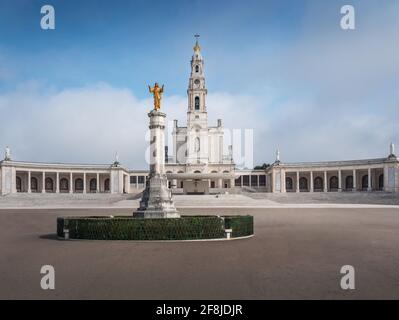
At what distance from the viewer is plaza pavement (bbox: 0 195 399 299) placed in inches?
420

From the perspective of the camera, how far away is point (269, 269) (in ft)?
44.2

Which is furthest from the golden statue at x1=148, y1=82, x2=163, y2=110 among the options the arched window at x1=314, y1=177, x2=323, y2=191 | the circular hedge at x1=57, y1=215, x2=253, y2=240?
the arched window at x1=314, y1=177, x2=323, y2=191

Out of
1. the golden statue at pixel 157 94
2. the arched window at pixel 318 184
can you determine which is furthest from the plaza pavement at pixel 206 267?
the arched window at pixel 318 184

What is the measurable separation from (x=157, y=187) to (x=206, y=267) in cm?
1418

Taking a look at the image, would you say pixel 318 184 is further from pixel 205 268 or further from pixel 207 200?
pixel 205 268

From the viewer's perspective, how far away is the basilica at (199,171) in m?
90.3

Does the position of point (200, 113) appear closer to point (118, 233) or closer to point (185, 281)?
point (118, 233)

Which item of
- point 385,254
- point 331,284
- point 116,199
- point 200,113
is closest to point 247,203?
point 116,199

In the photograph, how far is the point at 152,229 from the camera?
68.6 ft

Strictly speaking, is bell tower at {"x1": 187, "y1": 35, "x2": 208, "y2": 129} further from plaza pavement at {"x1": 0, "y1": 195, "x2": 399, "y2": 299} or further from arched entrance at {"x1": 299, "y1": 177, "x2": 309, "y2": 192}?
plaza pavement at {"x1": 0, "y1": 195, "x2": 399, "y2": 299}

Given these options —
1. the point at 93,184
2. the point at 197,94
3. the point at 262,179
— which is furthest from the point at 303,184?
the point at 93,184

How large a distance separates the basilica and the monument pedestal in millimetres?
55404

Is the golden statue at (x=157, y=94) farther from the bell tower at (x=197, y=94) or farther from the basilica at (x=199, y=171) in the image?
the bell tower at (x=197, y=94)
